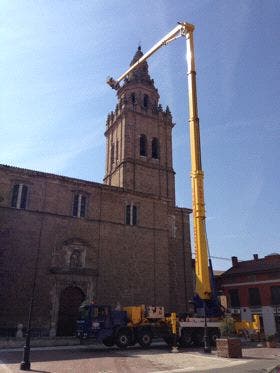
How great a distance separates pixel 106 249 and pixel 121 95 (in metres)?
20.9

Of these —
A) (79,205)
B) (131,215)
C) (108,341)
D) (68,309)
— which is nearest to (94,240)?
(79,205)

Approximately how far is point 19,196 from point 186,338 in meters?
15.8

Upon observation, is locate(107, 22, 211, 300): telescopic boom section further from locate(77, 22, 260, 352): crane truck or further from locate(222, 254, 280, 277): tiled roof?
locate(222, 254, 280, 277): tiled roof

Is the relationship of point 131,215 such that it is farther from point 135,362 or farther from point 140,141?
point 135,362

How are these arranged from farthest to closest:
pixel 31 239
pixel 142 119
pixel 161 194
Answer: pixel 142 119 → pixel 161 194 → pixel 31 239

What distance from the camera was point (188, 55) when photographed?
2673cm

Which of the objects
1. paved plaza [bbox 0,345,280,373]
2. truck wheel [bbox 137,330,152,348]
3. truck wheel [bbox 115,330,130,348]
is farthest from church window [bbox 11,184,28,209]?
truck wheel [bbox 137,330,152,348]

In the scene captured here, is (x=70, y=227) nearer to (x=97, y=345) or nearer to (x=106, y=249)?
(x=106, y=249)

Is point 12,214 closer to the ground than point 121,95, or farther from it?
closer to the ground

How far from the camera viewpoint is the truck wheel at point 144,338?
2039 cm

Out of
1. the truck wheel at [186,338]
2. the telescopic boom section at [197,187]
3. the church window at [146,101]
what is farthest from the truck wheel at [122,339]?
the church window at [146,101]

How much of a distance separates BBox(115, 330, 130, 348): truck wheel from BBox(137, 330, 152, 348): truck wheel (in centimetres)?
69

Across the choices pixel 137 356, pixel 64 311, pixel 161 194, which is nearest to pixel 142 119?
pixel 161 194

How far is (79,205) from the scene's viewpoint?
29406 mm
